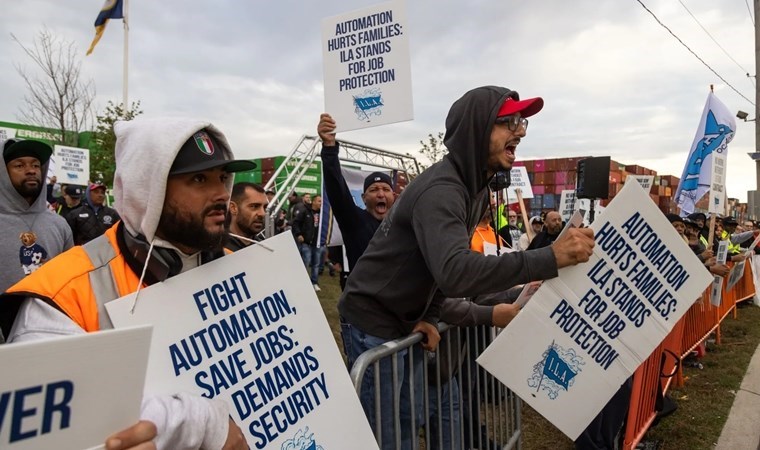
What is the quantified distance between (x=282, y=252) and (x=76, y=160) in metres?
10.6

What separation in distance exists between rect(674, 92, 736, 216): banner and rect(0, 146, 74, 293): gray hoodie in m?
7.11

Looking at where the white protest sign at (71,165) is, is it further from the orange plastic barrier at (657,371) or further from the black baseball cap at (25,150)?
the orange plastic barrier at (657,371)

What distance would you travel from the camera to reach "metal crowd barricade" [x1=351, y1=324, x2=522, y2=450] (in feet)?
7.20

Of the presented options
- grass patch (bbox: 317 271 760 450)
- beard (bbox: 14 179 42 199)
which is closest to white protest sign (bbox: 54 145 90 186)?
grass patch (bbox: 317 271 760 450)

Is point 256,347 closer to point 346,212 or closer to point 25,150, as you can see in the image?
point 346,212

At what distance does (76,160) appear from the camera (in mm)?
10555

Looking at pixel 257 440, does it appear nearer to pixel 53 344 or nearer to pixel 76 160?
pixel 53 344

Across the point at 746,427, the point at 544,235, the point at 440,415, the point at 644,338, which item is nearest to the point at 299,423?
the point at 440,415

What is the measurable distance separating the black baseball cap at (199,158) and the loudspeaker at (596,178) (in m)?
2.49

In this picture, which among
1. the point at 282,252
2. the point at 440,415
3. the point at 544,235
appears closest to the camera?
the point at 282,252

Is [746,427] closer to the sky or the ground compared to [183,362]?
Answer: closer to the ground

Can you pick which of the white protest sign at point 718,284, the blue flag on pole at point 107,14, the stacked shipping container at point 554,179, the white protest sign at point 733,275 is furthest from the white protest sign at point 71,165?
the stacked shipping container at point 554,179

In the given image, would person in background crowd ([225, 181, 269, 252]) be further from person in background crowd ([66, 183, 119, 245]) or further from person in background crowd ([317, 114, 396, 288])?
person in background crowd ([66, 183, 119, 245])

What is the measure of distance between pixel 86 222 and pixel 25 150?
4257 mm
